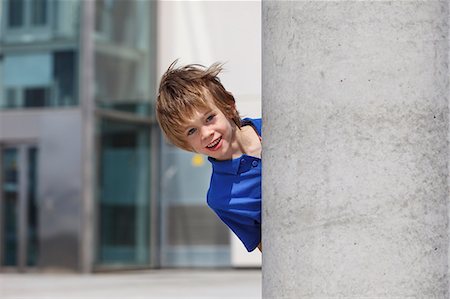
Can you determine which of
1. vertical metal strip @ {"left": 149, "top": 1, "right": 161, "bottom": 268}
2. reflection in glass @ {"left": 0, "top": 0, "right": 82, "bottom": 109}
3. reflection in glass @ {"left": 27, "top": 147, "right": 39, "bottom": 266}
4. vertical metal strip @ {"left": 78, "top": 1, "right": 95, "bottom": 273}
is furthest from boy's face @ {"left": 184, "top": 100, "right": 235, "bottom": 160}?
vertical metal strip @ {"left": 149, "top": 1, "right": 161, "bottom": 268}

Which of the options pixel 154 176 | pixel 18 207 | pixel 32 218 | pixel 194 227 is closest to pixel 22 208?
pixel 18 207

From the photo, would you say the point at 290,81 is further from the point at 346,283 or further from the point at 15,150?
the point at 15,150

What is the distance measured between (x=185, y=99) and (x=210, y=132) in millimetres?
107

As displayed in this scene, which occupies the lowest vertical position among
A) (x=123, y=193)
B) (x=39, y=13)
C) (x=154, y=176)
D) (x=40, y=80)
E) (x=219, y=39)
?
(x=123, y=193)

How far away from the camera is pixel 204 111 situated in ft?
8.38

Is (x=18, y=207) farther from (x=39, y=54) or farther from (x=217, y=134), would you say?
(x=217, y=134)

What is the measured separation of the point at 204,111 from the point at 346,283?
2.50 feet

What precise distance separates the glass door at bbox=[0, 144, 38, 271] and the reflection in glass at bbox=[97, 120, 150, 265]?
112 cm

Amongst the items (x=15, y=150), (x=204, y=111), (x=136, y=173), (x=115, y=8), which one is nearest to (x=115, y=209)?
(x=136, y=173)

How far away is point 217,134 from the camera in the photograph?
2572 mm

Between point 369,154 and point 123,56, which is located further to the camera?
point 123,56

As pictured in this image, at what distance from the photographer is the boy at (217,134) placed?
2.55 m

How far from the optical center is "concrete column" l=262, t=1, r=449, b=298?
1.93 metres

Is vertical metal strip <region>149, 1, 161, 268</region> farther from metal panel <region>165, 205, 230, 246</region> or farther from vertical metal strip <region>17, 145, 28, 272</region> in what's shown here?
vertical metal strip <region>17, 145, 28, 272</region>
